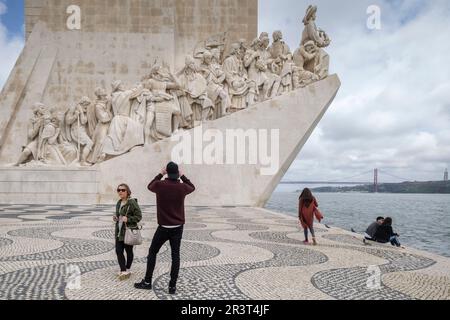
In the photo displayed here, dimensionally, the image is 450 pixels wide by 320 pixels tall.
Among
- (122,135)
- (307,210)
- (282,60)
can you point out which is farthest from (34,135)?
(307,210)

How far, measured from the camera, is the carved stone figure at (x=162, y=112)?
11008 millimetres

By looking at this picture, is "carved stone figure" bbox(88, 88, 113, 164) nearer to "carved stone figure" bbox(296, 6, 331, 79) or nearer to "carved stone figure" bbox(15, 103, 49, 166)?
"carved stone figure" bbox(15, 103, 49, 166)

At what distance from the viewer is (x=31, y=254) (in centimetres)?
418

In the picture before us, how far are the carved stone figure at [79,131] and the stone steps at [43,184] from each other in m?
0.49

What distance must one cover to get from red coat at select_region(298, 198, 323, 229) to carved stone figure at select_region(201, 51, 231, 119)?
6198 mm

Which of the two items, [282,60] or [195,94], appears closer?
[195,94]

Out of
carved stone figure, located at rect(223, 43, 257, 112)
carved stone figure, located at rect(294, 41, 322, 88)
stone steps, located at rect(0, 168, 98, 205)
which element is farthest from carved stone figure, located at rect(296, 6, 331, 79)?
stone steps, located at rect(0, 168, 98, 205)

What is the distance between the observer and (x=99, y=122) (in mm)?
11180

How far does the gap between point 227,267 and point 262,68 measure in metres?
8.84

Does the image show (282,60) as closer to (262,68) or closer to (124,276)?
(262,68)

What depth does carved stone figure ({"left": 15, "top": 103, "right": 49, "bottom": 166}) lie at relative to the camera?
11.0 m

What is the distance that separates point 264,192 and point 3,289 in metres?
8.51
